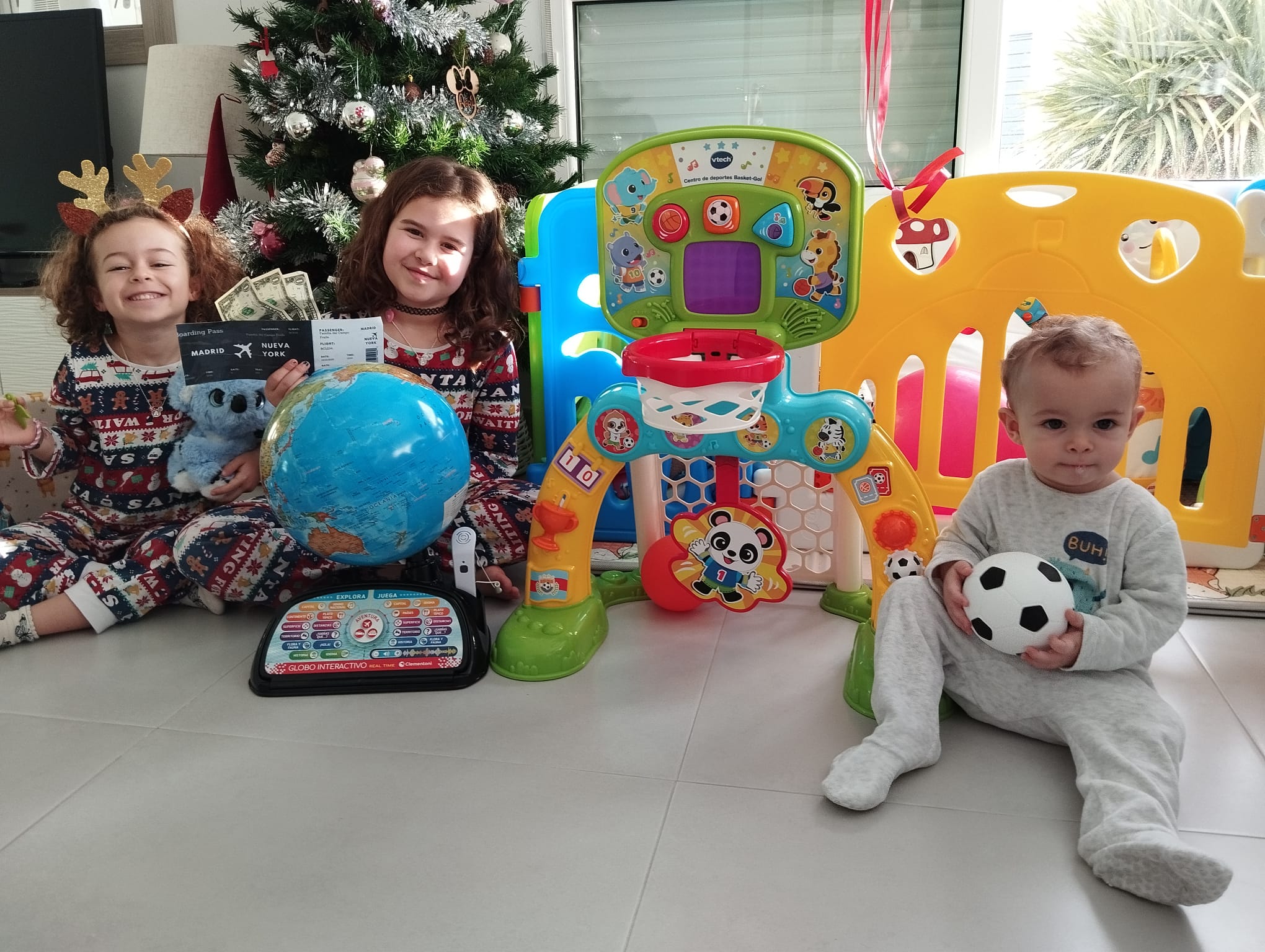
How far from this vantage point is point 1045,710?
4.31ft

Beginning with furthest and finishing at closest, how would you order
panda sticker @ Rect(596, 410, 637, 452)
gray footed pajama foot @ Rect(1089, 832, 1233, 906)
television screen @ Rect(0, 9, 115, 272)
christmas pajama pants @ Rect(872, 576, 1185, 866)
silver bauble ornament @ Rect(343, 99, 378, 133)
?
1. television screen @ Rect(0, 9, 115, 272)
2. silver bauble ornament @ Rect(343, 99, 378, 133)
3. panda sticker @ Rect(596, 410, 637, 452)
4. christmas pajama pants @ Rect(872, 576, 1185, 866)
5. gray footed pajama foot @ Rect(1089, 832, 1233, 906)

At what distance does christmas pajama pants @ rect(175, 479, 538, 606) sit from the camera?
1772 mm

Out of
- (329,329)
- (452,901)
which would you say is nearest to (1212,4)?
(329,329)

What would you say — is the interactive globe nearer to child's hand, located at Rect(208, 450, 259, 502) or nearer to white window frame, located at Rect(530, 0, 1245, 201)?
child's hand, located at Rect(208, 450, 259, 502)

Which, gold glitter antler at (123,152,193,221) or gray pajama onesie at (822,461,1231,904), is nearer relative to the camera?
gray pajama onesie at (822,461,1231,904)

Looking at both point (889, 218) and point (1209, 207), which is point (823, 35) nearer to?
point (889, 218)

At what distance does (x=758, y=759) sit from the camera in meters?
1.34

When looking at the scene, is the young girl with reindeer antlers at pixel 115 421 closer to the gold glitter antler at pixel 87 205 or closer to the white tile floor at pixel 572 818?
the gold glitter antler at pixel 87 205

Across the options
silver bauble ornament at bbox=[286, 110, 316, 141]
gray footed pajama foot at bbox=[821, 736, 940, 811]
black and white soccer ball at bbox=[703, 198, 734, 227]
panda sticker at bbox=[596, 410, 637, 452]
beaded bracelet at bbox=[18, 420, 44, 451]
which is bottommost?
gray footed pajama foot at bbox=[821, 736, 940, 811]

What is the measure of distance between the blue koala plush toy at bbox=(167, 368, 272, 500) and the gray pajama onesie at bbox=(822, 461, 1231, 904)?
3.86ft

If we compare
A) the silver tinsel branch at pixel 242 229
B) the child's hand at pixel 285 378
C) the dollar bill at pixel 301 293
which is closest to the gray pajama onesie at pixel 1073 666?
the child's hand at pixel 285 378

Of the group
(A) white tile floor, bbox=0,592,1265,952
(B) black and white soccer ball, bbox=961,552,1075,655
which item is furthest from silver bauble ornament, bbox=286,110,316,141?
(B) black and white soccer ball, bbox=961,552,1075,655

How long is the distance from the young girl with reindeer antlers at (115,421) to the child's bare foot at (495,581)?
488 mm

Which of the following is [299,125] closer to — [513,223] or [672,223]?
[513,223]
